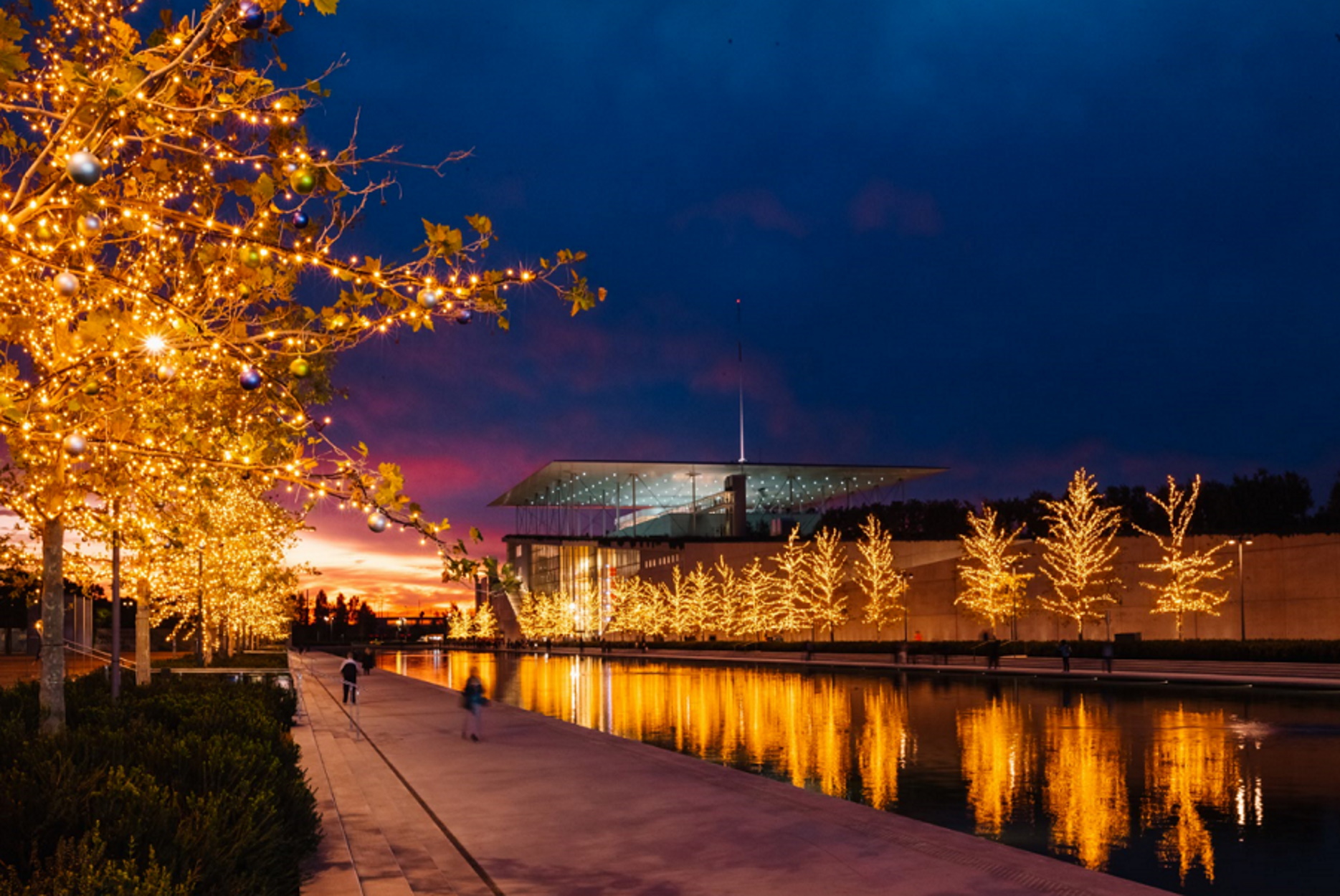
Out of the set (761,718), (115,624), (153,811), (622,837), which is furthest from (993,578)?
(153,811)

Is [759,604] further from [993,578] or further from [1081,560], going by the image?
[1081,560]

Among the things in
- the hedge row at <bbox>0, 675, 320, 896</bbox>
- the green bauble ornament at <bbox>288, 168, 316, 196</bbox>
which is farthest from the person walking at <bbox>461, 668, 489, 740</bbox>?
the green bauble ornament at <bbox>288, 168, 316, 196</bbox>

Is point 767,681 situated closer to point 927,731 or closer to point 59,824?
point 927,731

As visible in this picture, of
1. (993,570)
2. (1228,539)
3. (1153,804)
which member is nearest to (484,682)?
(993,570)

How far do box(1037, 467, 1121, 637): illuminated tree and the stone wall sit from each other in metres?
1.07

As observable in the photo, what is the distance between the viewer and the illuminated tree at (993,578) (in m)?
Result: 59.4

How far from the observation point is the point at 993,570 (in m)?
→ 59.5

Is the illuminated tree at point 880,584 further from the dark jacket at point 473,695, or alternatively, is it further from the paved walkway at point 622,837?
the paved walkway at point 622,837

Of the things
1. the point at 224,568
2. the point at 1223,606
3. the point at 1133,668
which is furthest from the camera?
the point at 1223,606

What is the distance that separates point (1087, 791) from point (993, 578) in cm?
4584

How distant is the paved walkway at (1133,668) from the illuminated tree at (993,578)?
425 centimetres

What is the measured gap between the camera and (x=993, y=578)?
59.7 metres

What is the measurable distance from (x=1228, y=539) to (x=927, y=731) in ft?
122

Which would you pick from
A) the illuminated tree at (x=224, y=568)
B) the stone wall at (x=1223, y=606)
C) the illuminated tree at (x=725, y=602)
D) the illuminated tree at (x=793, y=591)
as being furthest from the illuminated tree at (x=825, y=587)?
the illuminated tree at (x=224, y=568)
